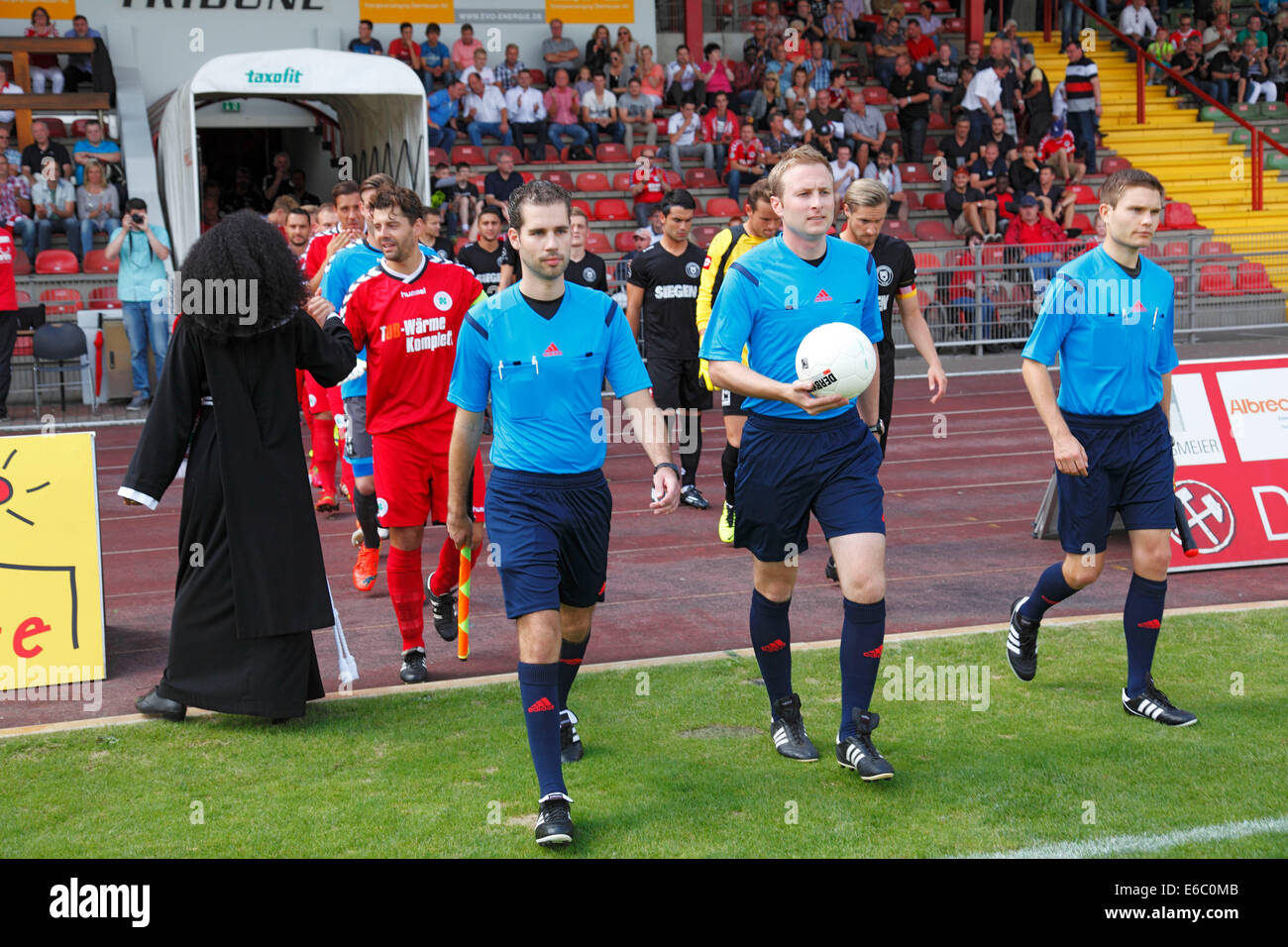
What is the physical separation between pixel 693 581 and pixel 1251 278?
15.1 m

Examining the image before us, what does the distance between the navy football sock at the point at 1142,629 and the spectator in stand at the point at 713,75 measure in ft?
62.5

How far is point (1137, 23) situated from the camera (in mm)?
27109

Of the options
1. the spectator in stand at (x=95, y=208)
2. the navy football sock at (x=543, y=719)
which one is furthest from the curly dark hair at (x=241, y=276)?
the spectator in stand at (x=95, y=208)

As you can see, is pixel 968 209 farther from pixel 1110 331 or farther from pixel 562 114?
pixel 1110 331

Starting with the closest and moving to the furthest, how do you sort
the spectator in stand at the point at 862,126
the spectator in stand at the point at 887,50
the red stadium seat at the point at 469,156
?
the red stadium seat at the point at 469,156
the spectator in stand at the point at 862,126
the spectator in stand at the point at 887,50

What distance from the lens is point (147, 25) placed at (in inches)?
860

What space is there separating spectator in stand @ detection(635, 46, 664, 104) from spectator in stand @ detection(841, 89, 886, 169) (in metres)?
3.15

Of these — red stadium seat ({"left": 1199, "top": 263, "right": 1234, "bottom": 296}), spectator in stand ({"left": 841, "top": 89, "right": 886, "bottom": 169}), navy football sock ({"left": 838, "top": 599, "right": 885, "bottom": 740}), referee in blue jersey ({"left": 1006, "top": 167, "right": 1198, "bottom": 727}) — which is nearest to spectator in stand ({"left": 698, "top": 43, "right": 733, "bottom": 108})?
spectator in stand ({"left": 841, "top": 89, "right": 886, "bottom": 169})

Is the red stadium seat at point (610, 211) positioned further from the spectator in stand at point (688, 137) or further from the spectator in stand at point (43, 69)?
the spectator in stand at point (43, 69)

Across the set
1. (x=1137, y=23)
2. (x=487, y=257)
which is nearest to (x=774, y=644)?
(x=487, y=257)

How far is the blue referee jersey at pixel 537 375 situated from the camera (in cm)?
481

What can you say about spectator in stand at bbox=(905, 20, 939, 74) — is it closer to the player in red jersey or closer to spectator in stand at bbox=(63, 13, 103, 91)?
spectator in stand at bbox=(63, 13, 103, 91)

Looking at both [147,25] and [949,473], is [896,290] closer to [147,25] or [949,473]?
[949,473]

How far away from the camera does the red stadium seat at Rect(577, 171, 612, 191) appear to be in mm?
21719
